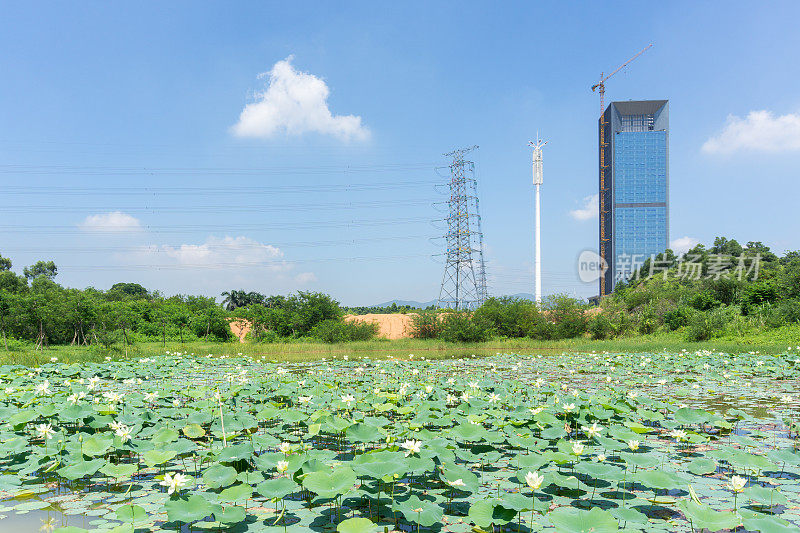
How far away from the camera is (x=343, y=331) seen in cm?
2058

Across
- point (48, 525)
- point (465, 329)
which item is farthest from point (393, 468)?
point (465, 329)

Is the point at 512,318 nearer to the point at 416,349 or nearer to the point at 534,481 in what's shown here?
the point at 416,349

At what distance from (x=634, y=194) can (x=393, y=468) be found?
92366 mm

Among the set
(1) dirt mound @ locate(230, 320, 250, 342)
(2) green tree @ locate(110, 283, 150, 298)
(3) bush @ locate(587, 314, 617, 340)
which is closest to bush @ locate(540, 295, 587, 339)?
(3) bush @ locate(587, 314, 617, 340)

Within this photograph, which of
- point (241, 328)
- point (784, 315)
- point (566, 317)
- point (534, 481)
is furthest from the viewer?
point (241, 328)

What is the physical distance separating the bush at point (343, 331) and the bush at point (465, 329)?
3371mm

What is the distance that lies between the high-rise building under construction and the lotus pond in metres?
84.4

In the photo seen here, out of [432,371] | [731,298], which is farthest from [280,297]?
[731,298]

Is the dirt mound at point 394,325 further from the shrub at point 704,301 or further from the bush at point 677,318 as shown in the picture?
the shrub at point 704,301

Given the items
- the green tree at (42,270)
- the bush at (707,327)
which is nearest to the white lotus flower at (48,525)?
the bush at (707,327)

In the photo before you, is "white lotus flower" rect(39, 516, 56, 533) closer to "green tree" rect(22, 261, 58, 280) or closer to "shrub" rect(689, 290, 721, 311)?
"shrub" rect(689, 290, 721, 311)

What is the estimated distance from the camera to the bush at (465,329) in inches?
790

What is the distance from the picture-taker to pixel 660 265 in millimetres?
44406

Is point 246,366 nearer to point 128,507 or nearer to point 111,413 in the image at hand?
point 111,413
